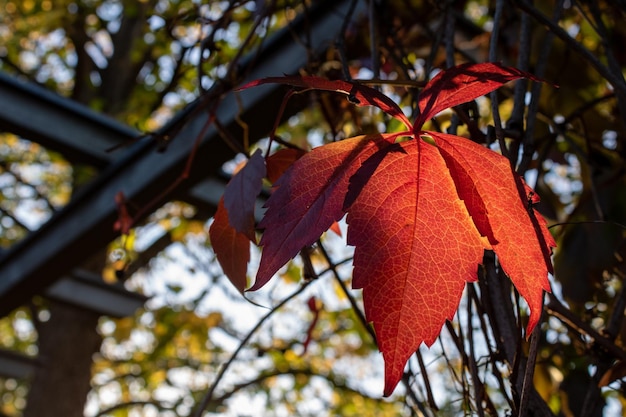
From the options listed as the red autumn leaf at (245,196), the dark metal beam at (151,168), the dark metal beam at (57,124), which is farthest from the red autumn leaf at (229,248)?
the dark metal beam at (57,124)

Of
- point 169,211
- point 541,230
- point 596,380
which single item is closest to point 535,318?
point 541,230

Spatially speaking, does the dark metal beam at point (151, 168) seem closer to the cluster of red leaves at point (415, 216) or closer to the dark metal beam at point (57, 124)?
the dark metal beam at point (57, 124)

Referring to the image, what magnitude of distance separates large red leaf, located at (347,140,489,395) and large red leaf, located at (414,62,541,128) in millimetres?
35

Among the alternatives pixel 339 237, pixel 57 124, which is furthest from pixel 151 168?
pixel 339 237

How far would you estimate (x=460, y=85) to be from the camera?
45 centimetres

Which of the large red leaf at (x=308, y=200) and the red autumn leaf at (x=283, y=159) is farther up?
the red autumn leaf at (x=283, y=159)

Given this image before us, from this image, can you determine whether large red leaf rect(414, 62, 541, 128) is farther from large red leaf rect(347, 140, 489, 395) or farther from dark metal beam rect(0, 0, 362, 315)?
dark metal beam rect(0, 0, 362, 315)

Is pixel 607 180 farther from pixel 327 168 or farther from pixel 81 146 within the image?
pixel 81 146

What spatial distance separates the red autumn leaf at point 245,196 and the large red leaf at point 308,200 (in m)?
0.06

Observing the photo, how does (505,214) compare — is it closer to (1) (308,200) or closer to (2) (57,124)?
(1) (308,200)

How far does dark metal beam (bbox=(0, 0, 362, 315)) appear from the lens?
4.56 feet

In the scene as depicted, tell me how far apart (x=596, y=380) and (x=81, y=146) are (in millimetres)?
1578

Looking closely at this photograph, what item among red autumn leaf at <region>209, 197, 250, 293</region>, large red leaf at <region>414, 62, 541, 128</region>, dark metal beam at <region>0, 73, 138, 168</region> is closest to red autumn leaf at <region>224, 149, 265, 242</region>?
red autumn leaf at <region>209, 197, 250, 293</region>

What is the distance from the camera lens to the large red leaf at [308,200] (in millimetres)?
426
